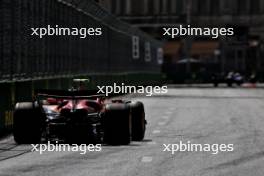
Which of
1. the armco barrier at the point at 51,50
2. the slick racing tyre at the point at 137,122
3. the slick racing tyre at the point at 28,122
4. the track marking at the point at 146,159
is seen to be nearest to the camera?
the track marking at the point at 146,159

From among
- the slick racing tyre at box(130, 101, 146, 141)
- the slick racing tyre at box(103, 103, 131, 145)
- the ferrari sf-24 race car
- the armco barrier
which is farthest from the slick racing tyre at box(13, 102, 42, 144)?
the armco barrier

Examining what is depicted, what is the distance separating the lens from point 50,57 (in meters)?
29.4

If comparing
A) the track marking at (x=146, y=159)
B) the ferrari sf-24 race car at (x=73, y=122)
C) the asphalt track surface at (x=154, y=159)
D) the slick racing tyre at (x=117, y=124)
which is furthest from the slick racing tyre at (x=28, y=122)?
the track marking at (x=146, y=159)

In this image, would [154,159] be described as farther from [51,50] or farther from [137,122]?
[51,50]

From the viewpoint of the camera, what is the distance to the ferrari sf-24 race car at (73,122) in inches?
704

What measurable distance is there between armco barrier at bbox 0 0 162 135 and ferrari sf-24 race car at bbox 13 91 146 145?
379 cm

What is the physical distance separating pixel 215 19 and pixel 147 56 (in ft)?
105

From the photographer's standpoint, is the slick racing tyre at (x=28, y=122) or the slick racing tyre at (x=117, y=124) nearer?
the slick racing tyre at (x=117, y=124)

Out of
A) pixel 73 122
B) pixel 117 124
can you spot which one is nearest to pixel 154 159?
pixel 117 124

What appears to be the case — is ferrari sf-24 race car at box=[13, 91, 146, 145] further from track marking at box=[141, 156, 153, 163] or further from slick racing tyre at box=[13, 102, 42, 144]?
track marking at box=[141, 156, 153, 163]

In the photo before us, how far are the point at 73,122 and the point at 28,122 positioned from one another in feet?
2.50

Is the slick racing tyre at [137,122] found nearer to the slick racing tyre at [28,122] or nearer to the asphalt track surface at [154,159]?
the asphalt track surface at [154,159]

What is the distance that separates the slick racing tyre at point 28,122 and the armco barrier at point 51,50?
374 centimetres

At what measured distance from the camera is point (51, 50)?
96.6 feet
